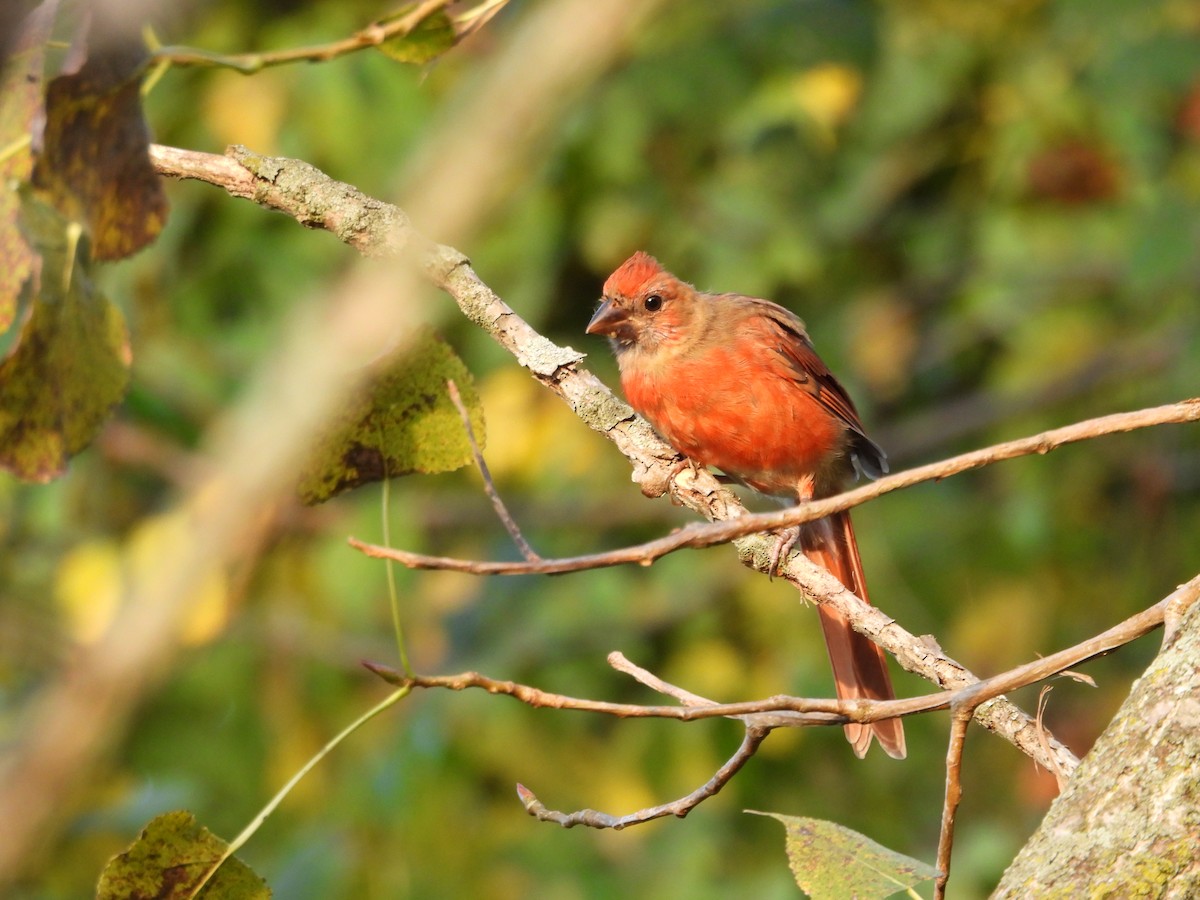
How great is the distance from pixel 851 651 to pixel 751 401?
774 millimetres

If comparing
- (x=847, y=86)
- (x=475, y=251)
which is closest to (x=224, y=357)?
(x=475, y=251)

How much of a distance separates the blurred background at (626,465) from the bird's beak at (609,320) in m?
1.37

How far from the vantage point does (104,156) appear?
4.46 feet

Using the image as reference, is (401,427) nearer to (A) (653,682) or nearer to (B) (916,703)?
(A) (653,682)

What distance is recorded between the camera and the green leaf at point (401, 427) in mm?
1995

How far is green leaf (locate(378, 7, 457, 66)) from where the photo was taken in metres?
1.68

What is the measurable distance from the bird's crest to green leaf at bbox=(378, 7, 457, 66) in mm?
2856

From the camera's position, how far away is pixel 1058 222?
6973 mm

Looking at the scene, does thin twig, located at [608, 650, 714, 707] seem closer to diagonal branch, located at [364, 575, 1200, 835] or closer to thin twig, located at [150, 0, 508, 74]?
diagonal branch, located at [364, 575, 1200, 835]

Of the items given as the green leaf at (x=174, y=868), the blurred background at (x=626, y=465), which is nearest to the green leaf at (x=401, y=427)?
the green leaf at (x=174, y=868)

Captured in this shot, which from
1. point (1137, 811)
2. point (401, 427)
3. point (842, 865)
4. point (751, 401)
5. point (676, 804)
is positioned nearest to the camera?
point (1137, 811)

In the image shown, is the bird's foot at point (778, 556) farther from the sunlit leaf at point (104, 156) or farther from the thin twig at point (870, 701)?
the sunlit leaf at point (104, 156)

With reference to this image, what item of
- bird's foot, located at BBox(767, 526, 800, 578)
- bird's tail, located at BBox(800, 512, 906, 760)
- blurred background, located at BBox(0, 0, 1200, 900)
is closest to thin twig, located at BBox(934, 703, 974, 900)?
bird's foot, located at BBox(767, 526, 800, 578)

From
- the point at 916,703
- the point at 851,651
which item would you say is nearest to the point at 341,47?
the point at 916,703
